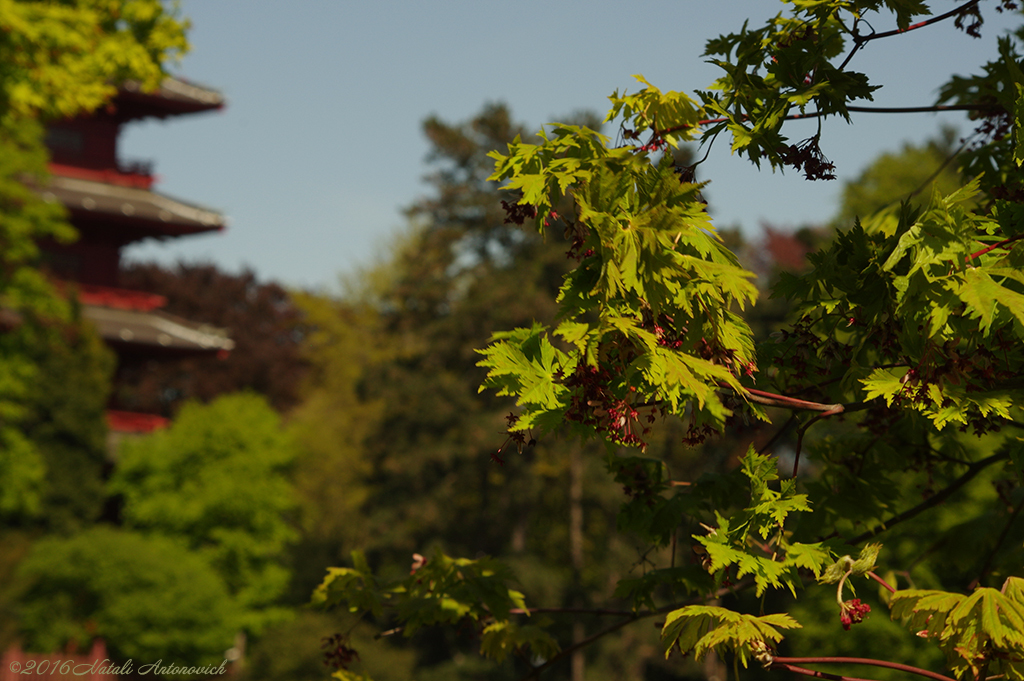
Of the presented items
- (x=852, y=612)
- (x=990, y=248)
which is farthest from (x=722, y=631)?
(x=990, y=248)

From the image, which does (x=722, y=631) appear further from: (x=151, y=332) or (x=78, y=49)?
(x=151, y=332)

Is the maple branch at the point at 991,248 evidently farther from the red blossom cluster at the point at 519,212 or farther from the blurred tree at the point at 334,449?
the blurred tree at the point at 334,449

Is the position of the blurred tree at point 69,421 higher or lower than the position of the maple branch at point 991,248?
higher

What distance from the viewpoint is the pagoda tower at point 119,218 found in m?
28.1

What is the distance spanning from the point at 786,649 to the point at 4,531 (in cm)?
2123

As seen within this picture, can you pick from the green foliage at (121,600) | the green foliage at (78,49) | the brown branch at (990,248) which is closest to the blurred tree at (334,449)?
the green foliage at (121,600)

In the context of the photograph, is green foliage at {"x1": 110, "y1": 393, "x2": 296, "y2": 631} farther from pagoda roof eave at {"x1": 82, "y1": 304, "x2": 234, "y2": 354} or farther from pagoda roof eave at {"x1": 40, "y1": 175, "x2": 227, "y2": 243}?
pagoda roof eave at {"x1": 40, "y1": 175, "x2": 227, "y2": 243}

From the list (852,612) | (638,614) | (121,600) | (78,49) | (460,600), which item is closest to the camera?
(852,612)

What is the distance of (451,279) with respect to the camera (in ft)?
103

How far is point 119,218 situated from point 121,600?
12.1m

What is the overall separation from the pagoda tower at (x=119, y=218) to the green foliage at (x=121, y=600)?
5929mm

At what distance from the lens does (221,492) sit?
24562mm

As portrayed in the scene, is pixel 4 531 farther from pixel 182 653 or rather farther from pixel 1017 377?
pixel 1017 377

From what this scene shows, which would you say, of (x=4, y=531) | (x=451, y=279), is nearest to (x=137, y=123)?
(x=451, y=279)
